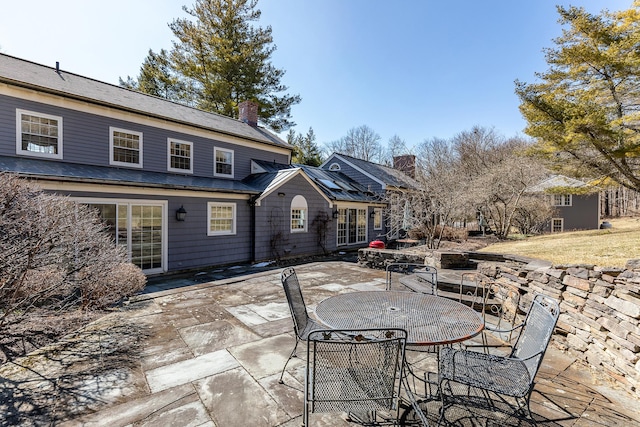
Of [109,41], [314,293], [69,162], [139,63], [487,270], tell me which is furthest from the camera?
[139,63]

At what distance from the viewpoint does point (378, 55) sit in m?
14.8

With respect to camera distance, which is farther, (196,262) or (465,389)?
(196,262)

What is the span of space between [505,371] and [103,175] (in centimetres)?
1015

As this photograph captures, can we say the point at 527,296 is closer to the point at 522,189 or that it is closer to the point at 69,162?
the point at 69,162

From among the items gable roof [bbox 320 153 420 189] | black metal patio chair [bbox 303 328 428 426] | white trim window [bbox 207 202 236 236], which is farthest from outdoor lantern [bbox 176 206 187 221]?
gable roof [bbox 320 153 420 189]

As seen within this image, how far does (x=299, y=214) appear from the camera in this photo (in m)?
A: 13.6

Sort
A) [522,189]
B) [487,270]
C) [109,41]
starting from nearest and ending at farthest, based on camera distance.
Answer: [487,270], [109,41], [522,189]

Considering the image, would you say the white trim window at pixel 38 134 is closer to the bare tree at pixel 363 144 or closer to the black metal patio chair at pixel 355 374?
the black metal patio chair at pixel 355 374

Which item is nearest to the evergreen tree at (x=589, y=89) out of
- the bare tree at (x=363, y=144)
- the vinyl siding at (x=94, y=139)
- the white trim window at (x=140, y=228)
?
the vinyl siding at (x=94, y=139)

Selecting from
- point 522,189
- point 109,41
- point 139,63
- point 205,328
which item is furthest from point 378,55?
point 139,63

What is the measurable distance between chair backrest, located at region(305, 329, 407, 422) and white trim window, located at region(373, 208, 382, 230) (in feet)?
54.3

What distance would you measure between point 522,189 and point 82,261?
18432 millimetres

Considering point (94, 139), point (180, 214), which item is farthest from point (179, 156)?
point (180, 214)

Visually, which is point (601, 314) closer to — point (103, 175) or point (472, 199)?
point (103, 175)
